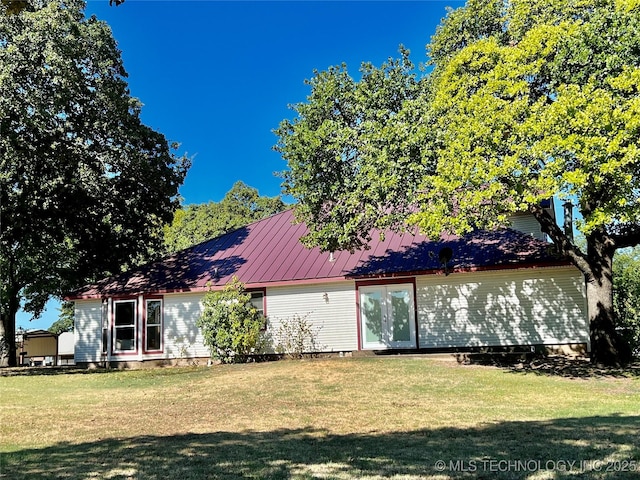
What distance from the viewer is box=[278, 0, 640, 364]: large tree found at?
32.3ft

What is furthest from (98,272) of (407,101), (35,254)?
(407,101)

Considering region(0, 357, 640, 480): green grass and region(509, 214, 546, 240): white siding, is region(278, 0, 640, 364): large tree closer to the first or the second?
region(0, 357, 640, 480): green grass

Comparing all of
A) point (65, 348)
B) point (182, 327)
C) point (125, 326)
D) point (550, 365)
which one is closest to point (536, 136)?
point (550, 365)

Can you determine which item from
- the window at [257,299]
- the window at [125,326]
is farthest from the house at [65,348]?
the window at [257,299]

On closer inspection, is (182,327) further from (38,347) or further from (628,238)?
(38,347)

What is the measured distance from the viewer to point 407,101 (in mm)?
12312

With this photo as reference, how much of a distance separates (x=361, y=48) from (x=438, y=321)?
881 cm

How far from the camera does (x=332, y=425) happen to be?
7.20 meters

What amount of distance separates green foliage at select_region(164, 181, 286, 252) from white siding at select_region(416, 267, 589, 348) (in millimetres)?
29804

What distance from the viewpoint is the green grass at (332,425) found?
4.82m

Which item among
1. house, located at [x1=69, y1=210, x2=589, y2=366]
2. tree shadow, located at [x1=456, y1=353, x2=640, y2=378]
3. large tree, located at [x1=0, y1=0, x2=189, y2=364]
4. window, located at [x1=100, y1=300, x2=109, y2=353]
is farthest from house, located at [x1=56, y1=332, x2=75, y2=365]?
tree shadow, located at [x1=456, y1=353, x2=640, y2=378]

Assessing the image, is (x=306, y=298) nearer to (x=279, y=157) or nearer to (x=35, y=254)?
(x=279, y=157)

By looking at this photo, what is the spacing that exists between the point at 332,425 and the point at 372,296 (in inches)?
396

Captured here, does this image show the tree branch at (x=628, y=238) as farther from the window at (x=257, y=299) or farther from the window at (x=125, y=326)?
the window at (x=125, y=326)
